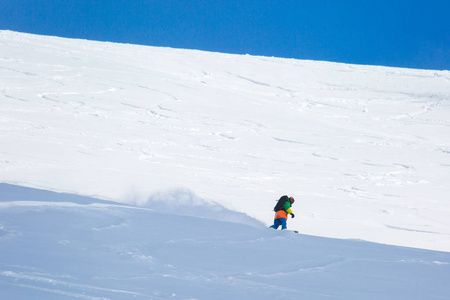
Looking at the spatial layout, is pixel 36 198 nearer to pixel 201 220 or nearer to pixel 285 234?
pixel 201 220

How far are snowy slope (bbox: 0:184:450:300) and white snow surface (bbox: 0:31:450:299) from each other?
16 mm

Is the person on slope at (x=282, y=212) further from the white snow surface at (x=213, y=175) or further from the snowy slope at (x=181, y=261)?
the snowy slope at (x=181, y=261)

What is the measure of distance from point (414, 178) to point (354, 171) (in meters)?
1.28

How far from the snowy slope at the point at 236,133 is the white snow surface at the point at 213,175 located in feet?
0.21

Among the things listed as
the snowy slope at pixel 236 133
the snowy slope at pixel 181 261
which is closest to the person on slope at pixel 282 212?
the snowy slope at pixel 236 133

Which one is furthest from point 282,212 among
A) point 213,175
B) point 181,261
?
point 213,175

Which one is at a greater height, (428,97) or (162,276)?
(428,97)

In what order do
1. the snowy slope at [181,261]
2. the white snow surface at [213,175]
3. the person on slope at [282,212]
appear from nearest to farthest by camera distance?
the snowy slope at [181,261] < the white snow surface at [213,175] < the person on slope at [282,212]

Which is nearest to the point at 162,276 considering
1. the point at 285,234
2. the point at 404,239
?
the point at 285,234

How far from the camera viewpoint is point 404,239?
7.34 meters

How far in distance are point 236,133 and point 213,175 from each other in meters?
4.47

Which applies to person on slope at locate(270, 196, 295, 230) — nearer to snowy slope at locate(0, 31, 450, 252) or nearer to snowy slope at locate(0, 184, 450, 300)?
snowy slope at locate(0, 31, 450, 252)

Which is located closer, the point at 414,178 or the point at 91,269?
the point at 91,269

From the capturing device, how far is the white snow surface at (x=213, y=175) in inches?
133
